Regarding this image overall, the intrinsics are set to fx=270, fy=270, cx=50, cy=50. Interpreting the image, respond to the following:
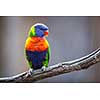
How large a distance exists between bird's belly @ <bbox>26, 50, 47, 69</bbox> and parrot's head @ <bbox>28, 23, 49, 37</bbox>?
12 cm

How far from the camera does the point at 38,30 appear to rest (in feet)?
6.12

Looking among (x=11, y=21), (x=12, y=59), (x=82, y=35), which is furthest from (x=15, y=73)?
(x=82, y=35)

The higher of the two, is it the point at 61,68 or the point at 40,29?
the point at 40,29

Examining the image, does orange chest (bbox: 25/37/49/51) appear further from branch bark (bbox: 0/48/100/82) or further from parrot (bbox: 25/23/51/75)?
branch bark (bbox: 0/48/100/82)

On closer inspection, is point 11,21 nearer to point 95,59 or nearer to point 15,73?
point 15,73

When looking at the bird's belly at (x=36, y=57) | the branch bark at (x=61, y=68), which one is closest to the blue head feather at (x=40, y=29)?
the bird's belly at (x=36, y=57)

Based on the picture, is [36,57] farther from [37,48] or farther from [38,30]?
[38,30]

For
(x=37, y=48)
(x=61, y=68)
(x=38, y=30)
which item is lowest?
(x=61, y=68)

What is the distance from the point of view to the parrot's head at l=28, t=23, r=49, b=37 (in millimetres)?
1863

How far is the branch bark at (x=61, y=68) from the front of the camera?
1.87 metres

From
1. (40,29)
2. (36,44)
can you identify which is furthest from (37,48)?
(40,29)

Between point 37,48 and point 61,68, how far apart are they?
220 mm

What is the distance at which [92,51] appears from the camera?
1.88 m
